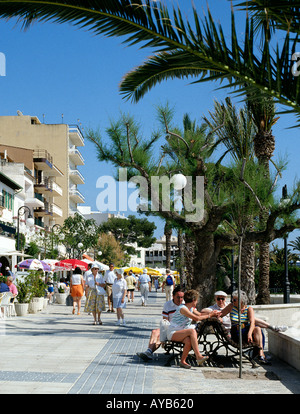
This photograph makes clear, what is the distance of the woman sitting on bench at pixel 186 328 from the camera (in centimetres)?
927

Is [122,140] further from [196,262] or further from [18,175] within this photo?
[18,175]

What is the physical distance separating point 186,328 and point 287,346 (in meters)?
1.70

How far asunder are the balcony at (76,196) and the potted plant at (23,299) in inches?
2189

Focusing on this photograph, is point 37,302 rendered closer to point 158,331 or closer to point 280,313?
point 280,313

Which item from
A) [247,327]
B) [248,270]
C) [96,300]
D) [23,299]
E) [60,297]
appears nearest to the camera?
[247,327]

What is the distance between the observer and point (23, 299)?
780 inches

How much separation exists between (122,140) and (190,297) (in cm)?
681

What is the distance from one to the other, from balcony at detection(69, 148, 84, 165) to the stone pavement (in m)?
61.6

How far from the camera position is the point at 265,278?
72.3ft

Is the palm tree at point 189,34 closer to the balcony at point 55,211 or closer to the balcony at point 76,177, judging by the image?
the balcony at point 55,211

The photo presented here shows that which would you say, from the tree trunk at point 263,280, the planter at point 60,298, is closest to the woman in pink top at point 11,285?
the tree trunk at point 263,280

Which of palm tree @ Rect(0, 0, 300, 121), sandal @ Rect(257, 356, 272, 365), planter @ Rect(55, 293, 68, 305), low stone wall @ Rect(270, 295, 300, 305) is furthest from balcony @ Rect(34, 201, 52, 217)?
palm tree @ Rect(0, 0, 300, 121)

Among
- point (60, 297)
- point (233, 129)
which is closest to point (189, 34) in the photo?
point (233, 129)

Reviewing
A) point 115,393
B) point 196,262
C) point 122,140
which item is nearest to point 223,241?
point 196,262
